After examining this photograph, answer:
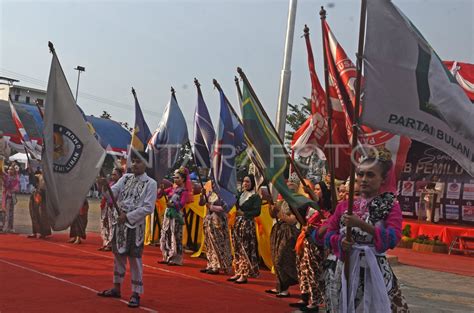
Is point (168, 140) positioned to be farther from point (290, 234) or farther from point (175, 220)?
point (290, 234)

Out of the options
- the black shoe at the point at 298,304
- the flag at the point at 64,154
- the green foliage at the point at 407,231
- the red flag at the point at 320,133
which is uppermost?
the red flag at the point at 320,133

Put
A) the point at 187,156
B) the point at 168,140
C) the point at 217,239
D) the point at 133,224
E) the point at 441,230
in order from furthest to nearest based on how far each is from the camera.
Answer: the point at 187,156
the point at 441,230
the point at 168,140
the point at 217,239
the point at 133,224

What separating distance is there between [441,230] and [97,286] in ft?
39.7

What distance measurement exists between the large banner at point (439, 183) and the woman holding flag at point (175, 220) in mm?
10578

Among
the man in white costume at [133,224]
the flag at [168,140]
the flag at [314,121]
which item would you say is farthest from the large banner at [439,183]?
the man in white costume at [133,224]

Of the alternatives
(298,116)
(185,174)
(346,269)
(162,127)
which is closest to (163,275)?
(185,174)

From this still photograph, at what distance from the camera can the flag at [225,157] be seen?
8180mm

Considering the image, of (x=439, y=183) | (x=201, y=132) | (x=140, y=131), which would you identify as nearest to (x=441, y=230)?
(x=439, y=183)

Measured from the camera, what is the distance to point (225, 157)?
27.1 feet

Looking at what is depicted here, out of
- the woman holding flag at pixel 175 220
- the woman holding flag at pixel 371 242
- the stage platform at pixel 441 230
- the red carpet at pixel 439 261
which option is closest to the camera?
the woman holding flag at pixel 371 242

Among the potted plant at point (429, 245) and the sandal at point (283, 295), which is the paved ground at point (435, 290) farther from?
the potted plant at point (429, 245)

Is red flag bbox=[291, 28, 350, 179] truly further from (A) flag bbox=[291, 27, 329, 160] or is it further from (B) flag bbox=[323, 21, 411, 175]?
(B) flag bbox=[323, 21, 411, 175]

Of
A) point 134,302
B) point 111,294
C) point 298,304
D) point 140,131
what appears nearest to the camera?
point 134,302

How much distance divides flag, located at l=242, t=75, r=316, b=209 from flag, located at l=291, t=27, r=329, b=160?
799 mm
